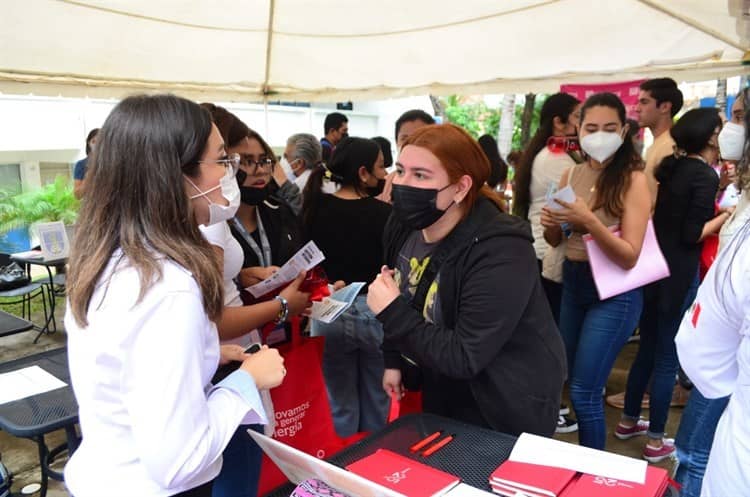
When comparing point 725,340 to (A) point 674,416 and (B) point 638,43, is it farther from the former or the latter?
(A) point 674,416

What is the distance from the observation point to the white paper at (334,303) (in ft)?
6.99

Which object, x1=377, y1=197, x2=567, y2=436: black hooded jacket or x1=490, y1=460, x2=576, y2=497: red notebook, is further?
x1=377, y1=197, x2=567, y2=436: black hooded jacket

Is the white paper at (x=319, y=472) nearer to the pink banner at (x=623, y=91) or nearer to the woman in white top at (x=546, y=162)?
the woman in white top at (x=546, y=162)

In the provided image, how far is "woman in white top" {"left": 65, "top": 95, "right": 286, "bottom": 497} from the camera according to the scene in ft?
3.19

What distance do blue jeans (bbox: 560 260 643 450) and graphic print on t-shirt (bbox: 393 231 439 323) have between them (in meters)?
1.06

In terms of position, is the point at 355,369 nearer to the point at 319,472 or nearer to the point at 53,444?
the point at 319,472

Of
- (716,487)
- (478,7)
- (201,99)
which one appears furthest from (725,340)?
(201,99)

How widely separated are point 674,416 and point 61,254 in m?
5.04

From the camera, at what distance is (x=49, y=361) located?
2.29 meters

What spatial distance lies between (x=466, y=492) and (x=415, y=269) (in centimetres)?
83

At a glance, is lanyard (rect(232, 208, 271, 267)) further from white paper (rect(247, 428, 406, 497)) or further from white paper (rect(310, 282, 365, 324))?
white paper (rect(247, 428, 406, 497))

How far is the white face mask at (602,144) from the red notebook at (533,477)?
1719 millimetres

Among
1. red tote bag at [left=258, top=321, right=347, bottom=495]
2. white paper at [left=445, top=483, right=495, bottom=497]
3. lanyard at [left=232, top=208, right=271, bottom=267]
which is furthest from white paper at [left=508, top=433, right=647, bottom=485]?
lanyard at [left=232, top=208, right=271, bottom=267]

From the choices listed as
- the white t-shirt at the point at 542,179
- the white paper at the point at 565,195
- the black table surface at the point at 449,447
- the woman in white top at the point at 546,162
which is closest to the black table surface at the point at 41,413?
the black table surface at the point at 449,447
